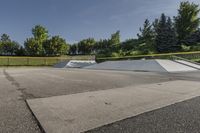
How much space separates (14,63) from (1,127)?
3296 centimetres

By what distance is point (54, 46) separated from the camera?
45594 millimetres

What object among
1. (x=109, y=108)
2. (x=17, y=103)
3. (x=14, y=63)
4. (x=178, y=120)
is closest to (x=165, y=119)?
(x=178, y=120)

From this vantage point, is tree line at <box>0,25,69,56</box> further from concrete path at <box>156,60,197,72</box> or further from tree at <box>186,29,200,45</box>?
concrete path at <box>156,60,197,72</box>

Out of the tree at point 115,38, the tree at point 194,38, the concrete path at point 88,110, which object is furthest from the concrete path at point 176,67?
the tree at point 115,38

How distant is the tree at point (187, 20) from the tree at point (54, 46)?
28.2m

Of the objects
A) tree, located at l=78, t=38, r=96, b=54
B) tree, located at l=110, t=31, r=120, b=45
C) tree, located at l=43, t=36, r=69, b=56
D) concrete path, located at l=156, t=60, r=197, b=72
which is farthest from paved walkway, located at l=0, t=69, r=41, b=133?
tree, located at l=78, t=38, r=96, b=54

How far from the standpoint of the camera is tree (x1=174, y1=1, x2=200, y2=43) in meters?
37.9

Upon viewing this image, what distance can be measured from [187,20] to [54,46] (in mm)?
31611

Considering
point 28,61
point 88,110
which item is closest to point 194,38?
point 28,61

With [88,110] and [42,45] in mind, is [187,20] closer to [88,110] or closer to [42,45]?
[42,45]

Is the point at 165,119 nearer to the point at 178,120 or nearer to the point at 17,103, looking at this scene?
the point at 178,120

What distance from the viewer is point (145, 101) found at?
4996 millimetres

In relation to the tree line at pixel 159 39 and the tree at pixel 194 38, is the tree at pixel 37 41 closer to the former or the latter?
the tree line at pixel 159 39

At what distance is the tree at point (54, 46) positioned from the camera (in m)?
45.2
